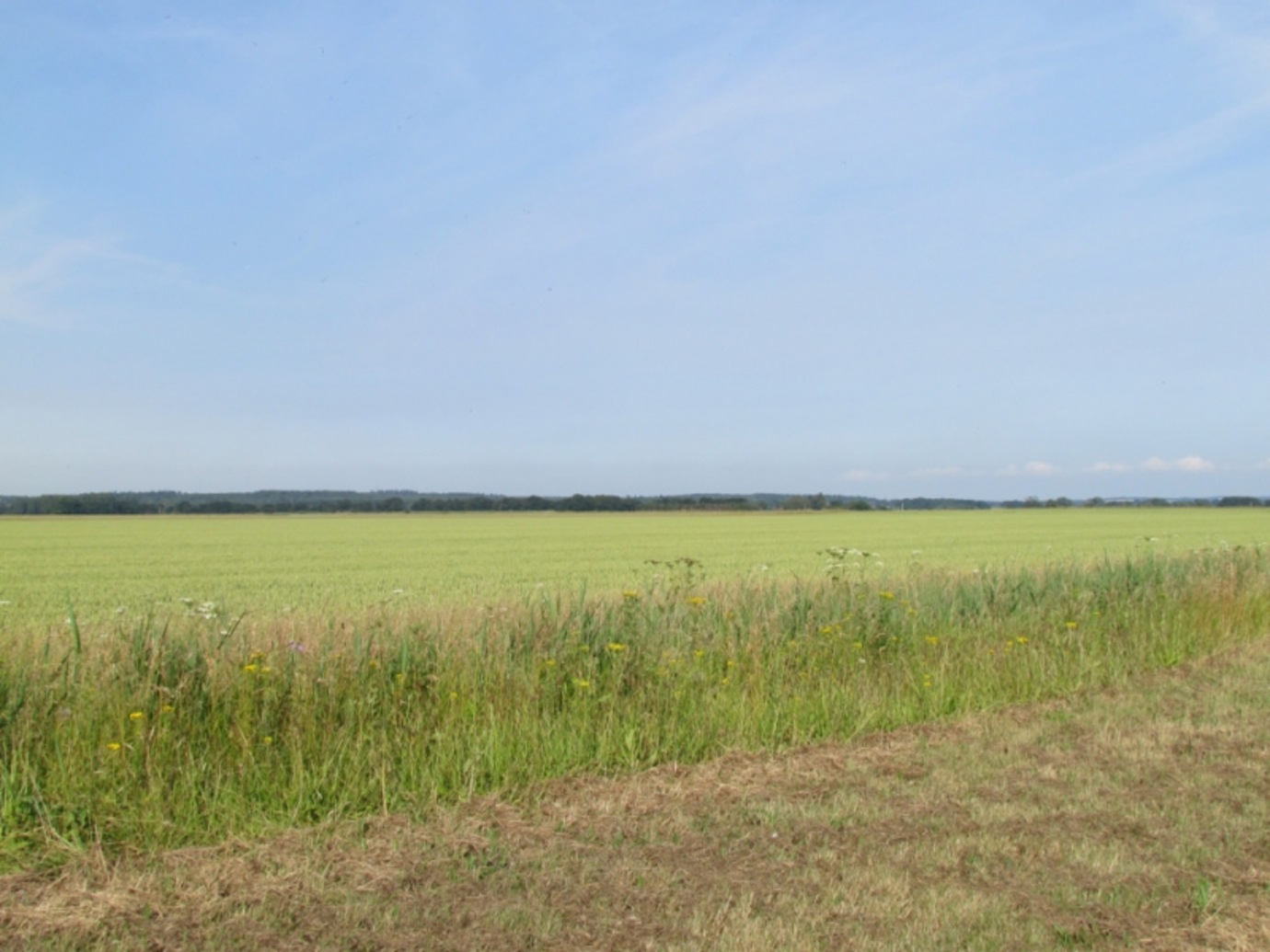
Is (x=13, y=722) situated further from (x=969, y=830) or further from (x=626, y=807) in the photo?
(x=969, y=830)

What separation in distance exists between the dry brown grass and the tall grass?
1.14 feet

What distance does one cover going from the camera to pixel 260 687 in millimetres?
5996

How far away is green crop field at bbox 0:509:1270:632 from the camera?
59.4 ft

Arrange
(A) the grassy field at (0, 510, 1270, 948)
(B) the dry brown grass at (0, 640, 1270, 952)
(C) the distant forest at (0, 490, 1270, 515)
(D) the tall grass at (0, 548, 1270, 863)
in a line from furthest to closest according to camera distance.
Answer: (C) the distant forest at (0, 490, 1270, 515) → (D) the tall grass at (0, 548, 1270, 863) → (A) the grassy field at (0, 510, 1270, 948) → (B) the dry brown grass at (0, 640, 1270, 952)

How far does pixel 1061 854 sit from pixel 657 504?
353 feet

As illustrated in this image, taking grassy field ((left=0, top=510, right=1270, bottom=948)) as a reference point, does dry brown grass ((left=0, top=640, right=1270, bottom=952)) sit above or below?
below

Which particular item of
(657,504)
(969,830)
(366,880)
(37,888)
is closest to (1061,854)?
(969,830)

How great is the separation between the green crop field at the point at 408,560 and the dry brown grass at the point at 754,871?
4065 millimetres

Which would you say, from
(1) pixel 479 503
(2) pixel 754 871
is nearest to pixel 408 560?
(2) pixel 754 871

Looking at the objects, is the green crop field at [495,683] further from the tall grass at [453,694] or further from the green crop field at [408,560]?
the green crop field at [408,560]

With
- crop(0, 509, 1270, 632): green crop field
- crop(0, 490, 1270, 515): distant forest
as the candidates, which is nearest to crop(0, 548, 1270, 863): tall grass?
crop(0, 509, 1270, 632): green crop field

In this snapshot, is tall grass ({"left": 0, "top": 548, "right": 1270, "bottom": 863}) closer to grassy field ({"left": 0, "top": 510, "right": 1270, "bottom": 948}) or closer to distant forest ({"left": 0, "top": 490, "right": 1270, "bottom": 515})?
grassy field ({"left": 0, "top": 510, "right": 1270, "bottom": 948})

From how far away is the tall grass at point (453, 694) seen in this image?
5051 mm

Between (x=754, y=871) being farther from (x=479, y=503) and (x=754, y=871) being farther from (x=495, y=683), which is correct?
(x=479, y=503)
